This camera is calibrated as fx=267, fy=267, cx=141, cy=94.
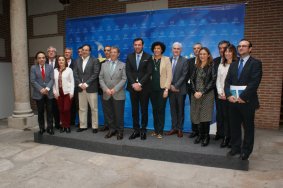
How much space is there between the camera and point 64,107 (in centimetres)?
489

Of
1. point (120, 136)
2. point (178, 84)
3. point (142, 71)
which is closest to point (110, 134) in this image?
point (120, 136)

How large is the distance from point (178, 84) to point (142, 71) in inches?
24.8

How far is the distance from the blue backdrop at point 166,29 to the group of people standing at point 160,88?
1026 millimetres

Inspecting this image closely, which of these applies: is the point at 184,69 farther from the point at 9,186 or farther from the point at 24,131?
the point at 24,131

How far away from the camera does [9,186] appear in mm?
3262

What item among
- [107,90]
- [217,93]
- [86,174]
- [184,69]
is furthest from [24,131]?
[217,93]

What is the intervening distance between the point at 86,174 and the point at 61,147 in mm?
1379

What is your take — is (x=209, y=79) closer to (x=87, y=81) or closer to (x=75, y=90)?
(x=87, y=81)

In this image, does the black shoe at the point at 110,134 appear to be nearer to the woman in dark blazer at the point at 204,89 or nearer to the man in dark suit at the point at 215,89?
the woman in dark blazer at the point at 204,89

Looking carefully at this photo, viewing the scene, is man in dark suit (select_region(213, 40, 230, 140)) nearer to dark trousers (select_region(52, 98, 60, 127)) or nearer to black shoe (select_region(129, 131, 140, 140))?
black shoe (select_region(129, 131, 140, 140))

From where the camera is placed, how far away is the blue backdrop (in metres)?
5.11

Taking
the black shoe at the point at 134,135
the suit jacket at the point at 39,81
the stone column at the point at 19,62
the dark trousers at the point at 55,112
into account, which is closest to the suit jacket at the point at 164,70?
the black shoe at the point at 134,135

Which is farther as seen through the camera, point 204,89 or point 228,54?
point 204,89

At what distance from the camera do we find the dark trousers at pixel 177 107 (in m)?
4.53
